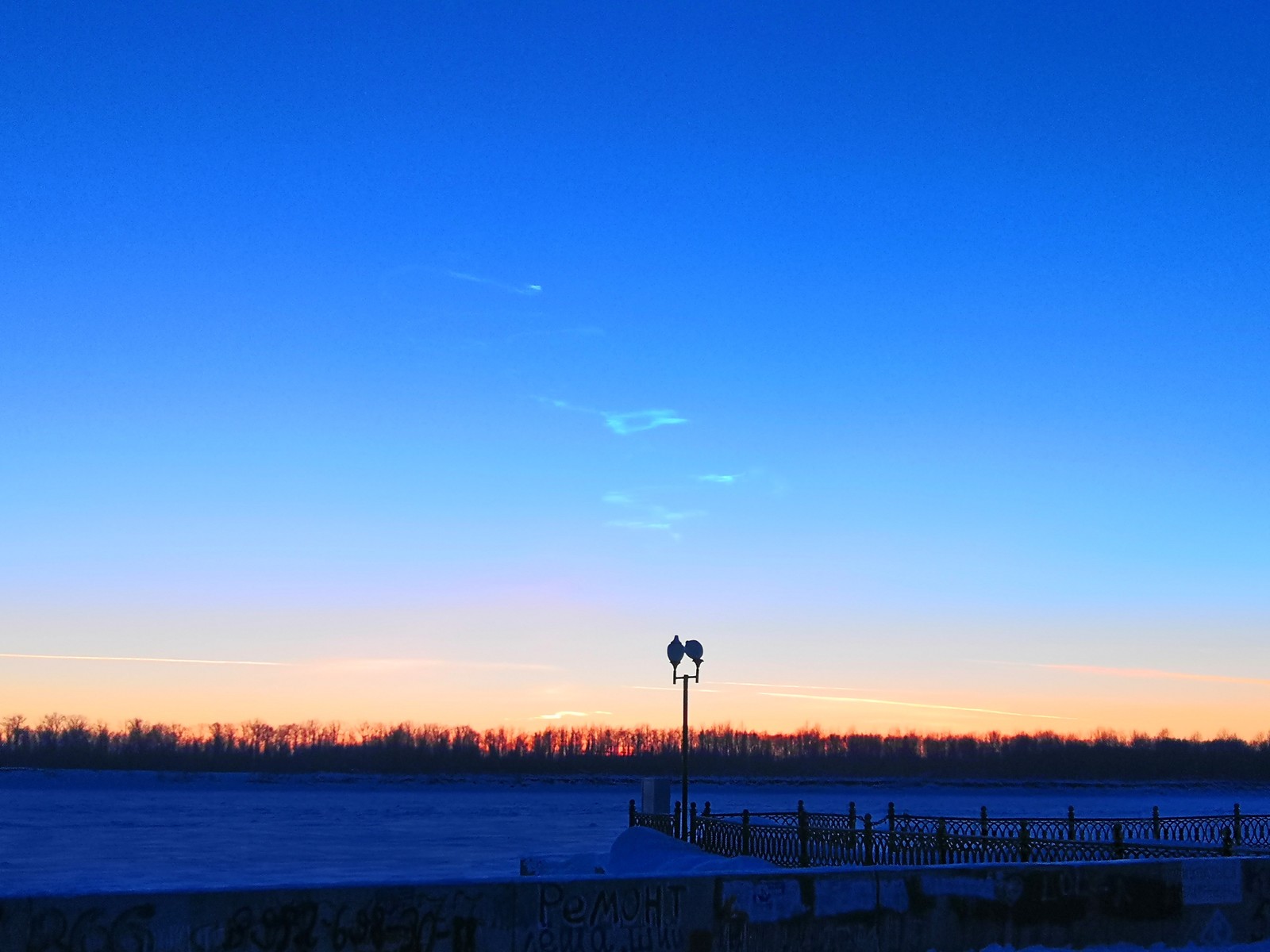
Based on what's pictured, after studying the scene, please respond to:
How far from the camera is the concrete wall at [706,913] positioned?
31.6 feet

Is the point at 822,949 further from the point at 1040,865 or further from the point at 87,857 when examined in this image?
the point at 87,857

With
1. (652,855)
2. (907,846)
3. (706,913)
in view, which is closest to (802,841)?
(907,846)

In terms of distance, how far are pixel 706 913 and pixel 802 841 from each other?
12660mm

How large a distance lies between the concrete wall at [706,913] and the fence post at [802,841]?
10729mm

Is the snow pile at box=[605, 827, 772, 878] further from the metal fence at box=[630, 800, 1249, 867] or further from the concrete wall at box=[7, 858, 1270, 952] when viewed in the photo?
the concrete wall at box=[7, 858, 1270, 952]

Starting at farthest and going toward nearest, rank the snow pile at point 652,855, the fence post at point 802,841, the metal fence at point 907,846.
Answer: the fence post at point 802,841, the snow pile at point 652,855, the metal fence at point 907,846

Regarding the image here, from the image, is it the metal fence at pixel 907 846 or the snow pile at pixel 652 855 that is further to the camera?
the snow pile at pixel 652 855

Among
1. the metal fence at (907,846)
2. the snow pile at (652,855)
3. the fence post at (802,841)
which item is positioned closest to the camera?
the metal fence at (907,846)

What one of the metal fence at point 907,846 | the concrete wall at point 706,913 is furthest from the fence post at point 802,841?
the concrete wall at point 706,913

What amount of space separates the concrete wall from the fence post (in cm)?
1073

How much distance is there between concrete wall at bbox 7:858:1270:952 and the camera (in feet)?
31.6

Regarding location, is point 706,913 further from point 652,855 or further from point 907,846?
point 652,855

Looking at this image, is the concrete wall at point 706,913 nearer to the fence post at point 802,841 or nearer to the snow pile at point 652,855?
the snow pile at point 652,855

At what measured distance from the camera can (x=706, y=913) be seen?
1145 cm
